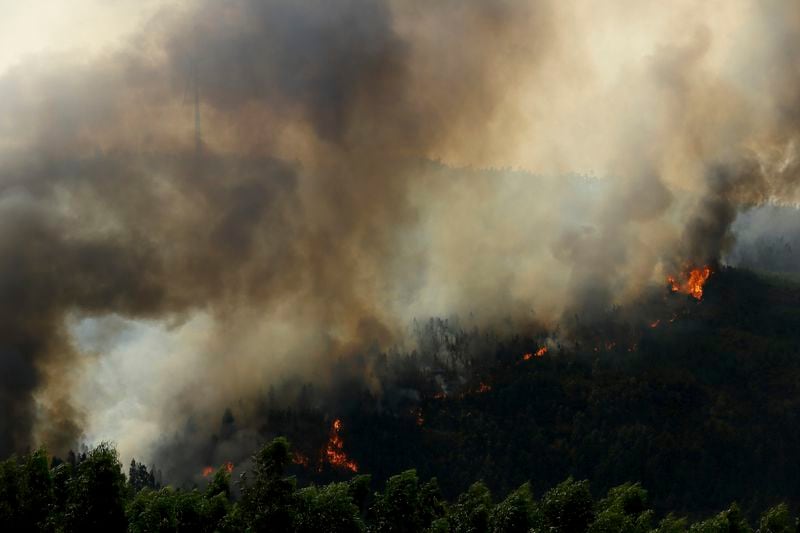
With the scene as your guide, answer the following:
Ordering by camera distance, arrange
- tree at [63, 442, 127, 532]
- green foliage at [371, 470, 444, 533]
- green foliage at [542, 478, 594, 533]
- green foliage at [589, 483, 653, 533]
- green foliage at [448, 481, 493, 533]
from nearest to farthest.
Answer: tree at [63, 442, 127, 532] < green foliage at [589, 483, 653, 533] < green foliage at [542, 478, 594, 533] < green foliage at [448, 481, 493, 533] < green foliage at [371, 470, 444, 533]

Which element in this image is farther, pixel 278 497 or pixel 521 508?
pixel 521 508

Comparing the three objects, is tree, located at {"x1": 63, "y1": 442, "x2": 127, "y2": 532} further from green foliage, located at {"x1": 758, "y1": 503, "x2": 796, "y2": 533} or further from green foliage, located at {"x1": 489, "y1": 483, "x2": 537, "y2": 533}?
green foliage, located at {"x1": 758, "y1": 503, "x2": 796, "y2": 533}

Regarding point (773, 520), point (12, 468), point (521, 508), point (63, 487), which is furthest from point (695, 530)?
point (12, 468)

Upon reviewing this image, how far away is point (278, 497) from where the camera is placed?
313 feet

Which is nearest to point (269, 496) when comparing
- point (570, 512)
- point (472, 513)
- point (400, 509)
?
point (400, 509)

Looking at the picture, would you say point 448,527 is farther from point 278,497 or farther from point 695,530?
point 695,530

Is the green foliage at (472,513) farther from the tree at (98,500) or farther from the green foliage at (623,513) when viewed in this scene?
the tree at (98,500)

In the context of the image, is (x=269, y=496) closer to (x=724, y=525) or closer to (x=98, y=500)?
(x=98, y=500)

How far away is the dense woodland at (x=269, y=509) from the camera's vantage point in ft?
310

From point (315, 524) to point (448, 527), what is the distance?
52.0 ft

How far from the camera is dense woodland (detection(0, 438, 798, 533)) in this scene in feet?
310

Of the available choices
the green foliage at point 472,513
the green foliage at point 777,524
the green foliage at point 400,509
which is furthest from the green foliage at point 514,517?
the green foliage at point 777,524

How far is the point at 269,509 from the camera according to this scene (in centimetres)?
9444

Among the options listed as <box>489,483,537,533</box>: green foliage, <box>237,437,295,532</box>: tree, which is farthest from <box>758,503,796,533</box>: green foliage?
<box>237,437,295,532</box>: tree
